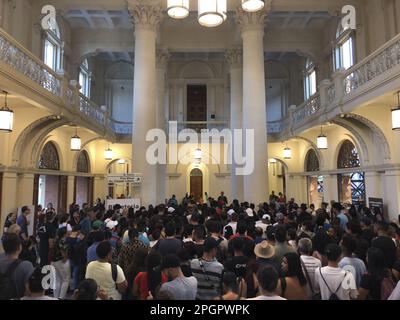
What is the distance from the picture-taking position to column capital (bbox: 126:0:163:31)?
42.3ft

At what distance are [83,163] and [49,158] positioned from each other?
4.48 metres

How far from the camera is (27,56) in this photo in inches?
362

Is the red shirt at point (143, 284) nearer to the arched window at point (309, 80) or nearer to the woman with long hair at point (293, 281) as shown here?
the woman with long hair at point (293, 281)

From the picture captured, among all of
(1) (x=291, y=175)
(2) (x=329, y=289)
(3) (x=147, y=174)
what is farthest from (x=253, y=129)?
(2) (x=329, y=289)

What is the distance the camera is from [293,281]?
Result: 3830mm

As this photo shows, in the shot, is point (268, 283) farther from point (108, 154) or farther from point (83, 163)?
point (108, 154)

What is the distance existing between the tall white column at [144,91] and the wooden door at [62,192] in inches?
176

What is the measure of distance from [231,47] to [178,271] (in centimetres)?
1576

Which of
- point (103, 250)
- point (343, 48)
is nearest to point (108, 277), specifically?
point (103, 250)

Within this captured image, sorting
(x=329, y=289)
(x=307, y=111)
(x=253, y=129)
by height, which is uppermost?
(x=307, y=111)

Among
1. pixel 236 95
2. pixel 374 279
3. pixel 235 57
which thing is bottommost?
pixel 374 279

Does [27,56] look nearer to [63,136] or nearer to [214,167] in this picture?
[63,136]

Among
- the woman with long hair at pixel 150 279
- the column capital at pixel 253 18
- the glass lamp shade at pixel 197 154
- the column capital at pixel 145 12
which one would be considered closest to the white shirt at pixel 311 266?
the woman with long hair at pixel 150 279

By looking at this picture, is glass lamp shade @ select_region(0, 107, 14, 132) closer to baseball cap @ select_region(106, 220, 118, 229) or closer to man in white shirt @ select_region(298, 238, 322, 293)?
baseball cap @ select_region(106, 220, 118, 229)
